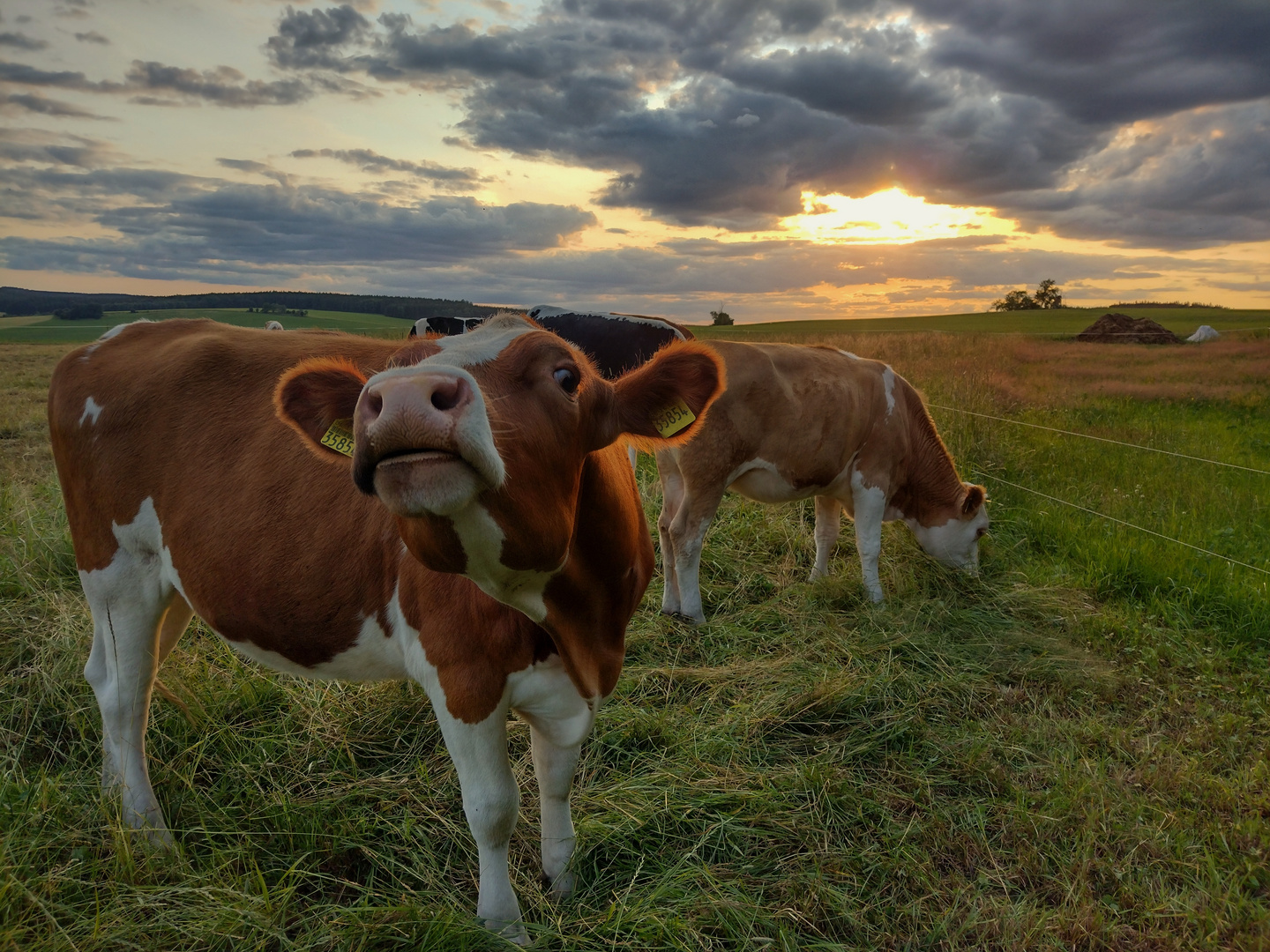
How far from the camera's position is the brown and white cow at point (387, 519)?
5.52 ft

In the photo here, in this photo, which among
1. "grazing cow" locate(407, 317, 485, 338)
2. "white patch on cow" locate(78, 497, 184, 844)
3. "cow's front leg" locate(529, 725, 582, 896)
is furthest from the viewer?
"grazing cow" locate(407, 317, 485, 338)

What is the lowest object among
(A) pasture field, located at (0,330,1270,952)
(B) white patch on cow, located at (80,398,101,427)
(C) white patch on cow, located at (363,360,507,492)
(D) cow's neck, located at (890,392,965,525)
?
(A) pasture field, located at (0,330,1270,952)

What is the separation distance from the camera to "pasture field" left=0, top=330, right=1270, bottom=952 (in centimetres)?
286

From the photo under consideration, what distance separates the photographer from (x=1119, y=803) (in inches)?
145

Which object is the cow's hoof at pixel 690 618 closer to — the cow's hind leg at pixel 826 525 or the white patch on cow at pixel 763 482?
the white patch on cow at pixel 763 482

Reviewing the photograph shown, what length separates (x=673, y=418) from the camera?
2295 millimetres

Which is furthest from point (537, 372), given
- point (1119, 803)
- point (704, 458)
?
point (704, 458)

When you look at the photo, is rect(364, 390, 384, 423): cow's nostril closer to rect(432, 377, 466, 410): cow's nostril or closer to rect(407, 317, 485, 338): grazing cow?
rect(432, 377, 466, 410): cow's nostril

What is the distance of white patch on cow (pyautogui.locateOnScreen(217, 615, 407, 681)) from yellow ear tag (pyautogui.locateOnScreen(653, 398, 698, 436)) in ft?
4.01

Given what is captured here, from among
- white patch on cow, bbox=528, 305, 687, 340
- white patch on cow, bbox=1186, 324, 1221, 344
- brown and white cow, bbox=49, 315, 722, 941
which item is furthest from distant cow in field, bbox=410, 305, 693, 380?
white patch on cow, bbox=1186, 324, 1221, 344

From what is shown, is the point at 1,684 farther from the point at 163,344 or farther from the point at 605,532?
the point at 605,532

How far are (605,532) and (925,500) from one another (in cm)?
528

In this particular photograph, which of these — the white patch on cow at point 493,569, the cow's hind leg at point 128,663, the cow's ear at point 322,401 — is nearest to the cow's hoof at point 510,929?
the white patch on cow at point 493,569

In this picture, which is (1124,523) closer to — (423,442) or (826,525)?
(826,525)
